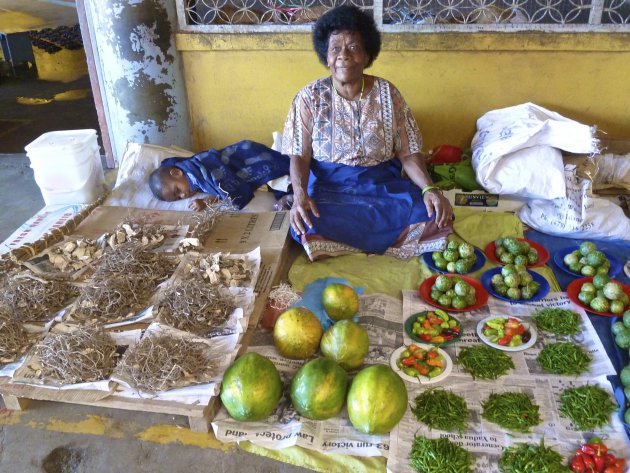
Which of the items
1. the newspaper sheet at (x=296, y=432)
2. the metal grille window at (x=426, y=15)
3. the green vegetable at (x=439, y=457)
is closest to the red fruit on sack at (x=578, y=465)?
the green vegetable at (x=439, y=457)

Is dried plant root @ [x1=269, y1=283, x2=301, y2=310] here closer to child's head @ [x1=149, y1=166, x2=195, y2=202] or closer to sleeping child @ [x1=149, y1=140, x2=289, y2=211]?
sleeping child @ [x1=149, y1=140, x2=289, y2=211]

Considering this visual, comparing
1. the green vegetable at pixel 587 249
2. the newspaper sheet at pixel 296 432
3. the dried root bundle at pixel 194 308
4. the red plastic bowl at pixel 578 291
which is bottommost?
the newspaper sheet at pixel 296 432

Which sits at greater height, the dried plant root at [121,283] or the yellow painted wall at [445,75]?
the yellow painted wall at [445,75]

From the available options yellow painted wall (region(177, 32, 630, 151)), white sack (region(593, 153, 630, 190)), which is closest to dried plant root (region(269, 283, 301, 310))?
yellow painted wall (region(177, 32, 630, 151))

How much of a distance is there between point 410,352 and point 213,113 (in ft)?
8.64

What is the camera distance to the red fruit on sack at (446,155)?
12.6ft

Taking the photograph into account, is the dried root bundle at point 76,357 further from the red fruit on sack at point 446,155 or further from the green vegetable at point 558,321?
the red fruit on sack at point 446,155

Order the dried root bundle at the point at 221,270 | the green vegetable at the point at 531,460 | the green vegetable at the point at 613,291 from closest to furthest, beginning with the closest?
the green vegetable at the point at 531,460 < the green vegetable at the point at 613,291 < the dried root bundle at the point at 221,270

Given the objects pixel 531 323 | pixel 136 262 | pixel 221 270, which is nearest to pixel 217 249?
pixel 221 270

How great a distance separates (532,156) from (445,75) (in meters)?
0.92

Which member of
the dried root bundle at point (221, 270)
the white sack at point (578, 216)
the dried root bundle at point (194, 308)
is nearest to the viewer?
the dried root bundle at point (194, 308)

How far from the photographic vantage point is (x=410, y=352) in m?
2.24

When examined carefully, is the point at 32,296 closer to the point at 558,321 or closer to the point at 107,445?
the point at 107,445

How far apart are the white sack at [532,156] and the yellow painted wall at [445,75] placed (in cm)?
49
